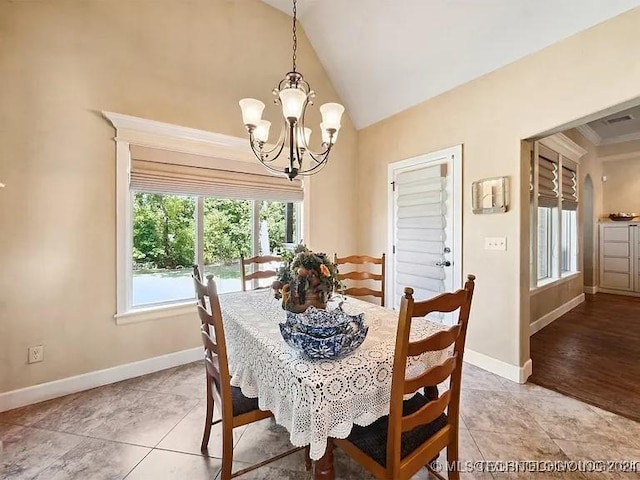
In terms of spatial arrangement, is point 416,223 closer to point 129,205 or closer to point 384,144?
point 384,144

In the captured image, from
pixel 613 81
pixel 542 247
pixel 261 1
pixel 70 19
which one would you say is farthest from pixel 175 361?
pixel 542 247

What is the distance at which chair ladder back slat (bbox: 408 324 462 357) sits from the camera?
104 centimetres

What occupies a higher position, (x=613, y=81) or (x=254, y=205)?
(x=613, y=81)

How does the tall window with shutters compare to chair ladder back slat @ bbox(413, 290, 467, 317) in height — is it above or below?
above

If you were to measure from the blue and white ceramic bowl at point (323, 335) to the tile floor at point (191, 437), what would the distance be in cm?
93

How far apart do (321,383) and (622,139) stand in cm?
739

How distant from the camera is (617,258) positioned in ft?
18.3

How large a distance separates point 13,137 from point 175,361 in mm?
2205

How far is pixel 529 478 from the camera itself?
1586mm

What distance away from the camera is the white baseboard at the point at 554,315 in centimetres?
383

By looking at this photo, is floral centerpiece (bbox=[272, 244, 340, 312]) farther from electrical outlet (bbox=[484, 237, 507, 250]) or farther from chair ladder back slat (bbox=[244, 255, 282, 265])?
electrical outlet (bbox=[484, 237, 507, 250])

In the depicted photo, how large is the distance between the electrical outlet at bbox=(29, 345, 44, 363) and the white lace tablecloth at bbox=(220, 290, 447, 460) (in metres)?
1.84

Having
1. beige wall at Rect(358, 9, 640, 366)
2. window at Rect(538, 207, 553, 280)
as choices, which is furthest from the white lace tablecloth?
window at Rect(538, 207, 553, 280)

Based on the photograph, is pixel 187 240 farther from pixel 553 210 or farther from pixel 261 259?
pixel 553 210
